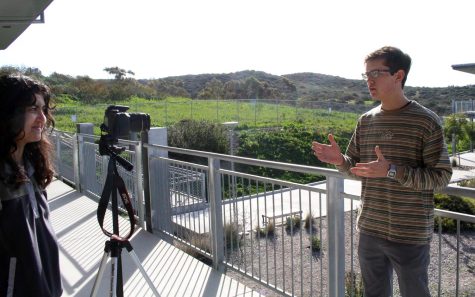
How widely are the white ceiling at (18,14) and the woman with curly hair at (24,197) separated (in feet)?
10.6

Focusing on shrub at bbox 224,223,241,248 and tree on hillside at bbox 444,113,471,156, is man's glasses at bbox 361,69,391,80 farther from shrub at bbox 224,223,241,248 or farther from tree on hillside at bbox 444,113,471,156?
tree on hillside at bbox 444,113,471,156

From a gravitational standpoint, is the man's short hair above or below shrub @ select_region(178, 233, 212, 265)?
above

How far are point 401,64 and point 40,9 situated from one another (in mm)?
4293

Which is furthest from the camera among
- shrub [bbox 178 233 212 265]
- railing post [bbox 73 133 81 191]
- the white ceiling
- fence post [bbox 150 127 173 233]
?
railing post [bbox 73 133 81 191]

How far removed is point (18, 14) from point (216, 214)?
331cm

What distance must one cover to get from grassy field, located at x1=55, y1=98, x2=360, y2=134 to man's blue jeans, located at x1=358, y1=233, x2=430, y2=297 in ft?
65.2

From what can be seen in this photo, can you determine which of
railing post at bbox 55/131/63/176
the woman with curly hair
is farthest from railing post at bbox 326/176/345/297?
railing post at bbox 55/131/63/176

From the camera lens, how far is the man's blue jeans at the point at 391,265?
2.33m

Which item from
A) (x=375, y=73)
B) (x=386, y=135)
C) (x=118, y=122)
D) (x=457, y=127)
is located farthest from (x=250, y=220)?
(x=457, y=127)

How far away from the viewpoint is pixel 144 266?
15.8 feet

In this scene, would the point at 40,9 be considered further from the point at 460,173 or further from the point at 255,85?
the point at 255,85

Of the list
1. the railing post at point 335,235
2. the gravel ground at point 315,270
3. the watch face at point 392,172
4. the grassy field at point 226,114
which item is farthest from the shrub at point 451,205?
the grassy field at point 226,114

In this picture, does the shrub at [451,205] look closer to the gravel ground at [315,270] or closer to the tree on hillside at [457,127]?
the gravel ground at [315,270]

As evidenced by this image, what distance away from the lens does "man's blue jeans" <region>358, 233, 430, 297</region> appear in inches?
91.9
